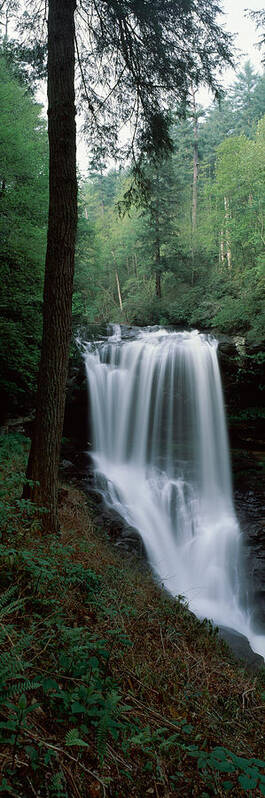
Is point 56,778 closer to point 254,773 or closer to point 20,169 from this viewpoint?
point 254,773

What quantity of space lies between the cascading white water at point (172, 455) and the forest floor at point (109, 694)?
132 inches

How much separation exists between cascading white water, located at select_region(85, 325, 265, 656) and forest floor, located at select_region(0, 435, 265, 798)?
3.36 m

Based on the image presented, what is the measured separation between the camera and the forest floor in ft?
4.76

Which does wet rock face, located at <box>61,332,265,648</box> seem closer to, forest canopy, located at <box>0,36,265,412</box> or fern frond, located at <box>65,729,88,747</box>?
forest canopy, located at <box>0,36,265,412</box>

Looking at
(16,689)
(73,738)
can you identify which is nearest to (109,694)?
(73,738)

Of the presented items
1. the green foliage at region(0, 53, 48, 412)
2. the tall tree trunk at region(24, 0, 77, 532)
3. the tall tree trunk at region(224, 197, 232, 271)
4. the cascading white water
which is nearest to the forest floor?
the tall tree trunk at region(24, 0, 77, 532)

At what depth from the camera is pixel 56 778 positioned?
131 centimetres

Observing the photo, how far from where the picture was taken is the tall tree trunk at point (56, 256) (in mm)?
3990

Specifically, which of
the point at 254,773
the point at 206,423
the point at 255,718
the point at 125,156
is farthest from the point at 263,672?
the point at 206,423

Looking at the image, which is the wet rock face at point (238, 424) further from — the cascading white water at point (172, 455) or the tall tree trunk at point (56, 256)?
the tall tree trunk at point (56, 256)

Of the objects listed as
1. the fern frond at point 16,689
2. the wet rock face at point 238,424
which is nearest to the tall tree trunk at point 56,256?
the fern frond at point 16,689

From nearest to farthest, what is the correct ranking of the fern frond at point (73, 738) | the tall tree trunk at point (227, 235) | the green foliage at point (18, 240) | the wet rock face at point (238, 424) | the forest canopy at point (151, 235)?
A: the fern frond at point (73, 738)
the green foliage at point (18, 240)
the forest canopy at point (151, 235)
the wet rock face at point (238, 424)
the tall tree trunk at point (227, 235)

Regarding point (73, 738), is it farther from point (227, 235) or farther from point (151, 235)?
point (151, 235)

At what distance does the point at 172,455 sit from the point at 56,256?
320 inches
